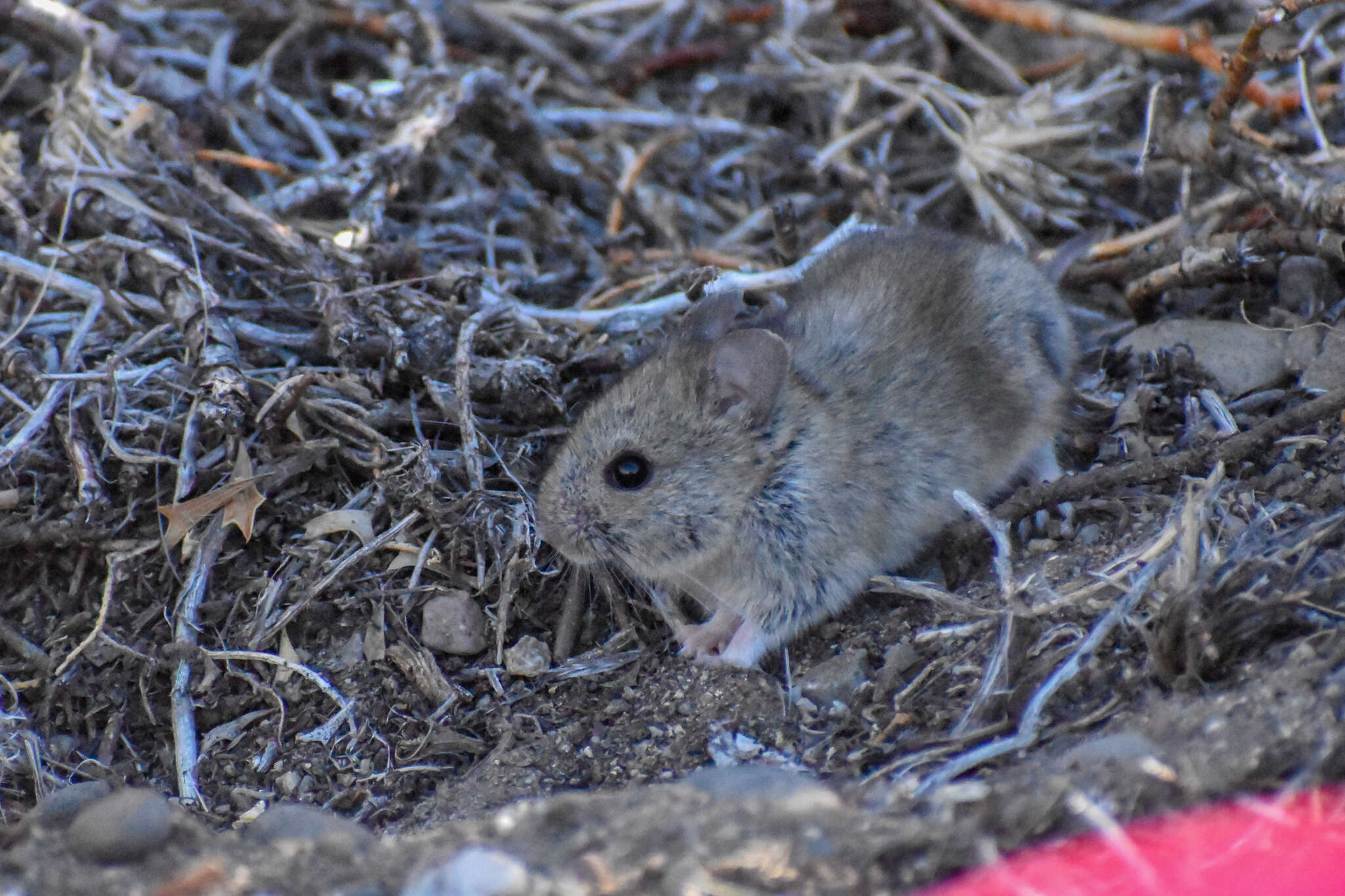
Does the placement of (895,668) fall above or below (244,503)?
below

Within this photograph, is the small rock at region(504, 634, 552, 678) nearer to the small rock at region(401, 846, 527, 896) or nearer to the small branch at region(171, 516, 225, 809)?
the small branch at region(171, 516, 225, 809)

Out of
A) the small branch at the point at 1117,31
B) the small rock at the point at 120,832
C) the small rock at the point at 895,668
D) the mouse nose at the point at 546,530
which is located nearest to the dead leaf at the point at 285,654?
the mouse nose at the point at 546,530

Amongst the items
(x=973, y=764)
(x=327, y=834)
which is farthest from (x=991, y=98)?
(x=327, y=834)

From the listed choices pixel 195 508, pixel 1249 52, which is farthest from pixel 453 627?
pixel 1249 52

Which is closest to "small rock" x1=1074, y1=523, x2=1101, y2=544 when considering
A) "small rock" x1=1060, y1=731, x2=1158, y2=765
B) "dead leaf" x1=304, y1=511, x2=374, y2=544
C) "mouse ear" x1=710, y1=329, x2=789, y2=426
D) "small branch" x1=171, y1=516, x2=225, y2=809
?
"mouse ear" x1=710, y1=329, x2=789, y2=426

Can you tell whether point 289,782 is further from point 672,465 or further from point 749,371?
point 749,371
